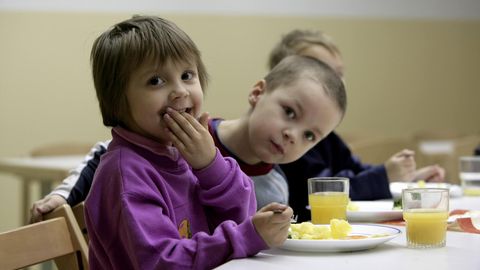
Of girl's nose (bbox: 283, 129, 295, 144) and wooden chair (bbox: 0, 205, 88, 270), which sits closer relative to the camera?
wooden chair (bbox: 0, 205, 88, 270)

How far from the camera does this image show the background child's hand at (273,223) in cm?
125

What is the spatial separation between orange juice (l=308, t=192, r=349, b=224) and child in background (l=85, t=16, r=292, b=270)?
30 centimetres

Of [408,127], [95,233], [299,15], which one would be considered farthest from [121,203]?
[408,127]

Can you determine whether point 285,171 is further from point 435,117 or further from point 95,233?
point 435,117

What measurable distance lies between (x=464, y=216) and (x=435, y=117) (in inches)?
187

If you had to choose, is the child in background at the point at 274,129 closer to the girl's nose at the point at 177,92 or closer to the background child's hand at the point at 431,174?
the girl's nose at the point at 177,92

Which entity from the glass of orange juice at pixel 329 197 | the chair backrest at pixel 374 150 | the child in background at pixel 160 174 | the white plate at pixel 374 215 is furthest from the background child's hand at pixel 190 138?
the chair backrest at pixel 374 150

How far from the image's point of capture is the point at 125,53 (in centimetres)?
135

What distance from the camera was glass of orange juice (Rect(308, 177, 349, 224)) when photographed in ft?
5.53

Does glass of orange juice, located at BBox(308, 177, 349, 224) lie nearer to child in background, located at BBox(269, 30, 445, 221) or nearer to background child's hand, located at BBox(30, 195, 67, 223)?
child in background, located at BBox(269, 30, 445, 221)

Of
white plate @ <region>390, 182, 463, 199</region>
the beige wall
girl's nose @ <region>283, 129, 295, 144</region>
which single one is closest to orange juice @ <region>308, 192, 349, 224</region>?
girl's nose @ <region>283, 129, 295, 144</region>

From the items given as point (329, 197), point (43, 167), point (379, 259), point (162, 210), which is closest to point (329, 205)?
point (329, 197)

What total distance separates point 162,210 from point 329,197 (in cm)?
51

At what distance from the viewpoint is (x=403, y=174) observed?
7.91 ft
